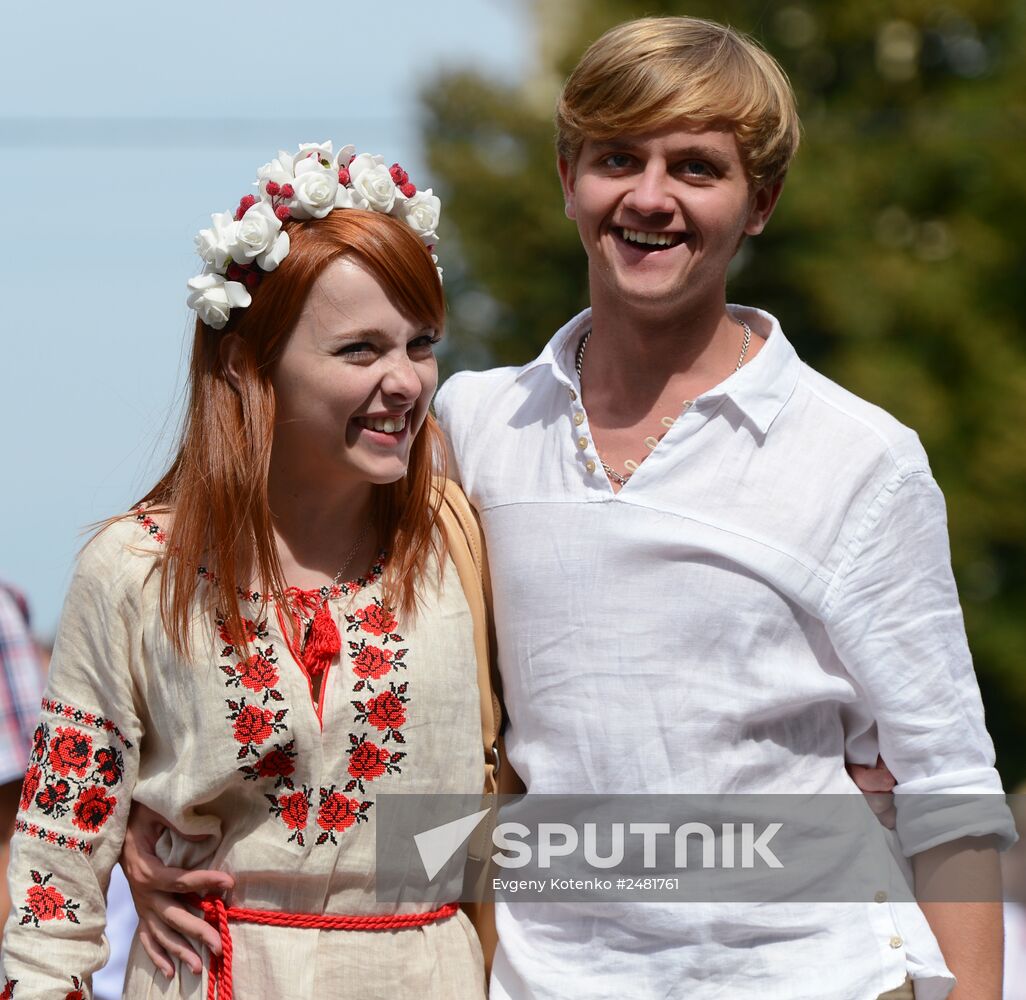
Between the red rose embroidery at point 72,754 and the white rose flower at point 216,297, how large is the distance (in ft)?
2.42

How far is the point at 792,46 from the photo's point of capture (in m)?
12.0

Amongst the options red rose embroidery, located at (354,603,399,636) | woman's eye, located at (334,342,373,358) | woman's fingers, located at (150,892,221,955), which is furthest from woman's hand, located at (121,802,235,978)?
woman's eye, located at (334,342,373,358)

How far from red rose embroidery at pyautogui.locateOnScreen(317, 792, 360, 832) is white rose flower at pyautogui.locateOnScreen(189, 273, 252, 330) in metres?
0.83

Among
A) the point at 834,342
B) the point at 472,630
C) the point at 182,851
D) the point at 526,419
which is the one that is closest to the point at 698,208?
the point at 526,419

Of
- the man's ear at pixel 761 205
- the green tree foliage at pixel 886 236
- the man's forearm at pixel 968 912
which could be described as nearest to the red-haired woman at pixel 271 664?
the man's ear at pixel 761 205

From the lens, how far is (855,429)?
2723 mm

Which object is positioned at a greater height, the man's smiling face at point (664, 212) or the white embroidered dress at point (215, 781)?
the man's smiling face at point (664, 212)

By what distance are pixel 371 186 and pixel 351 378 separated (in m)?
0.35

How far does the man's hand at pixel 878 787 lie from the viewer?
283 cm

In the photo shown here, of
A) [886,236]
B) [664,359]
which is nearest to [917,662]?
[664,359]

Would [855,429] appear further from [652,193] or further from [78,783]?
[78,783]

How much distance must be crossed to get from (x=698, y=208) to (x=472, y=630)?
84 cm

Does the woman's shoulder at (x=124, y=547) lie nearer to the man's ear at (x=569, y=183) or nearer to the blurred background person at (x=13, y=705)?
the man's ear at (x=569, y=183)

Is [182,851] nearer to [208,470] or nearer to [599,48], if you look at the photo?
[208,470]
